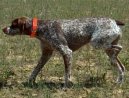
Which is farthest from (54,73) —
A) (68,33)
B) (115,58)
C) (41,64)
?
(115,58)

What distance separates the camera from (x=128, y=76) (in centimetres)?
930

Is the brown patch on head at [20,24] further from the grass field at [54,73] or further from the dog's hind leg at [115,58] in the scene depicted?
the dog's hind leg at [115,58]

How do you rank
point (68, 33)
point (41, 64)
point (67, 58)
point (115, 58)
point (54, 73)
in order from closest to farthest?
point (67, 58)
point (68, 33)
point (115, 58)
point (41, 64)
point (54, 73)

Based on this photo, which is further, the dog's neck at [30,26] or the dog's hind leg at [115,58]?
the dog's hind leg at [115,58]

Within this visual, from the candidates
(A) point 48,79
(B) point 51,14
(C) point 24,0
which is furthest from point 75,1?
(A) point 48,79

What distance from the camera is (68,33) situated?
8.69 m

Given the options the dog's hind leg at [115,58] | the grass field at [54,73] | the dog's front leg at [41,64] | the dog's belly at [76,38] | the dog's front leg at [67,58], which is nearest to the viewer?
the grass field at [54,73]

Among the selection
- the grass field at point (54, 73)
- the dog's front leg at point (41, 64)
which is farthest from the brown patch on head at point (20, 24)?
the grass field at point (54, 73)

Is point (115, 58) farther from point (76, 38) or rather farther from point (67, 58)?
point (67, 58)

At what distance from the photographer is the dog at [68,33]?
337 inches

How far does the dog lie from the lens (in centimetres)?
857

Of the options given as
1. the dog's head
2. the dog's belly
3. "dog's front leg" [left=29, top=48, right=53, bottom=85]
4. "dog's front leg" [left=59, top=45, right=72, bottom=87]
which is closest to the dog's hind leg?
the dog's belly

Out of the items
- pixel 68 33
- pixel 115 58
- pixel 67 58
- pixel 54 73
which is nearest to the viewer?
pixel 67 58

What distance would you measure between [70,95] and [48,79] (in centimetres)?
104
